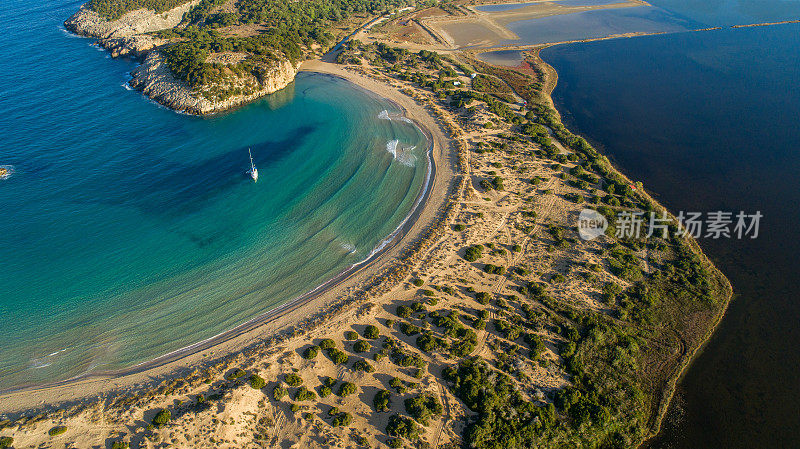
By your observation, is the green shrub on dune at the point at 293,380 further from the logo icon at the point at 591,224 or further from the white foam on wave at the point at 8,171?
the white foam on wave at the point at 8,171

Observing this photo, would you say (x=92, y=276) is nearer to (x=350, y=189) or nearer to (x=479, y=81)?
(x=350, y=189)

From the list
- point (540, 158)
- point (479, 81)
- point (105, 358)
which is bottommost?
point (105, 358)

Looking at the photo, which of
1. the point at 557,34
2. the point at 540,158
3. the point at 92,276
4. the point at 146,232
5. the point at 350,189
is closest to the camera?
the point at 92,276

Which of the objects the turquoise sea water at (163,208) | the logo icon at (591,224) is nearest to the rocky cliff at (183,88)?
the turquoise sea water at (163,208)

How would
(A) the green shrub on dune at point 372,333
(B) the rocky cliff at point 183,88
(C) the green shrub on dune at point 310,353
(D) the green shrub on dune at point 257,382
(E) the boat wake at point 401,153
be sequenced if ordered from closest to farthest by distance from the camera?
(D) the green shrub on dune at point 257,382, (C) the green shrub on dune at point 310,353, (A) the green shrub on dune at point 372,333, (E) the boat wake at point 401,153, (B) the rocky cliff at point 183,88

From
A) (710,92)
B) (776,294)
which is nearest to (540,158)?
(776,294)

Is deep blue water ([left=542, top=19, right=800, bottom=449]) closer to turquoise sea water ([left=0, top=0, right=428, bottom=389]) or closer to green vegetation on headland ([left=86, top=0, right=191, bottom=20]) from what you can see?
turquoise sea water ([left=0, top=0, right=428, bottom=389])

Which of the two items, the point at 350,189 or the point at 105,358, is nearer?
the point at 105,358
